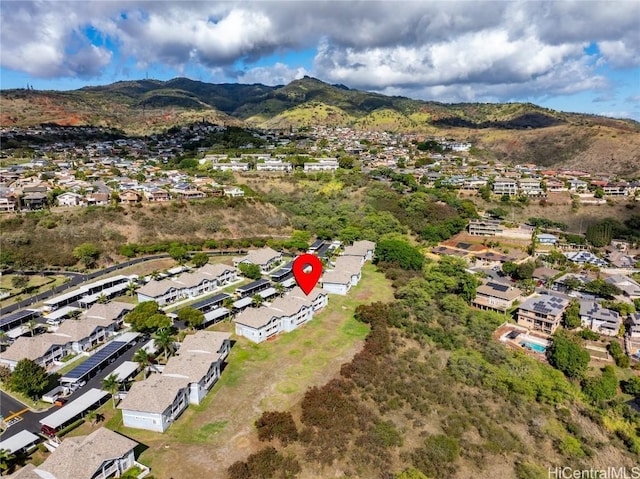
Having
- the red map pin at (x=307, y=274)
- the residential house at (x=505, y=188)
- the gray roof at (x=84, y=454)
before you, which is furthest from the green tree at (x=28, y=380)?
the residential house at (x=505, y=188)

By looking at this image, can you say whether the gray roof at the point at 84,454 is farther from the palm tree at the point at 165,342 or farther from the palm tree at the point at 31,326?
the palm tree at the point at 31,326

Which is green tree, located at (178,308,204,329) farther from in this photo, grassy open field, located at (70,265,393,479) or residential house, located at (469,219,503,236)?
residential house, located at (469,219,503,236)

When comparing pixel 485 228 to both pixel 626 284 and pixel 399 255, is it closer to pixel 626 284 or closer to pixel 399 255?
A: pixel 399 255

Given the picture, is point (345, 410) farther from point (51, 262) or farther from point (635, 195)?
point (635, 195)

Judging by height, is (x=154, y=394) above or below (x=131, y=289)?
below

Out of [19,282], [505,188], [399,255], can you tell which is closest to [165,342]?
[19,282]

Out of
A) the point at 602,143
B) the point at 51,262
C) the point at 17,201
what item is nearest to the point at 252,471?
the point at 51,262
